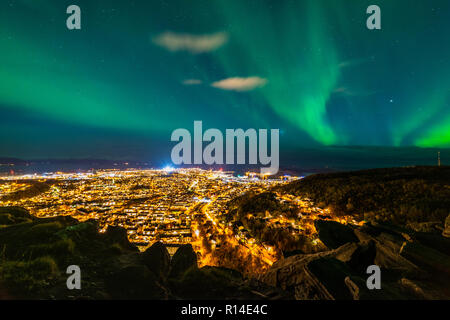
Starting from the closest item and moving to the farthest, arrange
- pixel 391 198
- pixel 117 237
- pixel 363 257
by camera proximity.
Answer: pixel 363 257 < pixel 117 237 < pixel 391 198

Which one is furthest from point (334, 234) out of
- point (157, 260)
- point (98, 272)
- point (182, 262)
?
point (98, 272)

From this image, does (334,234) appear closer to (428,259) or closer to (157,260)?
(428,259)

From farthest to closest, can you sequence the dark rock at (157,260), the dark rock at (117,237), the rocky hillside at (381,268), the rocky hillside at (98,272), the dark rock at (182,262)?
the dark rock at (117,237)
the dark rock at (182,262)
the dark rock at (157,260)
the rocky hillside at (98,272)
the rocky hillside at (381,268)

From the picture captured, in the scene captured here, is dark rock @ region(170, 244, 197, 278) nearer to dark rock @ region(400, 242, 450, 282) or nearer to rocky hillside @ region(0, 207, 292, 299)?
rocky hillside @ region(0, 207, 292, 299)

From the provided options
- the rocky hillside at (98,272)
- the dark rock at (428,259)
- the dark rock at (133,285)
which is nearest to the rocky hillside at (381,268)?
the dark rock at (428,259)

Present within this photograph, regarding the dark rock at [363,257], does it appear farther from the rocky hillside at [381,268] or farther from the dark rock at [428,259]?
the dark rock at [428,259]
